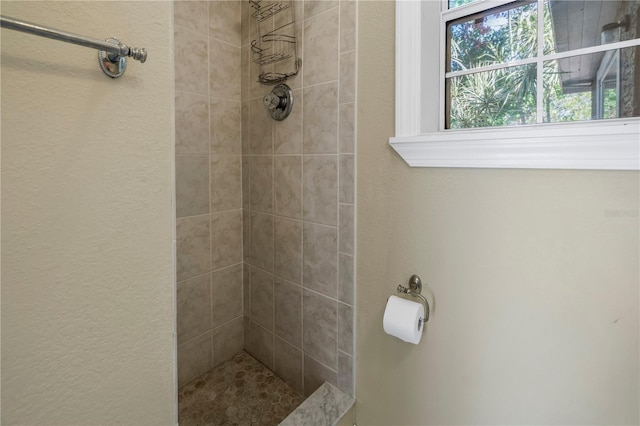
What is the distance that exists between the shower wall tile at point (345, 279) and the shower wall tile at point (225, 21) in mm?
1313

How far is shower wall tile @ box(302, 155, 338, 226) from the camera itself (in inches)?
52.1

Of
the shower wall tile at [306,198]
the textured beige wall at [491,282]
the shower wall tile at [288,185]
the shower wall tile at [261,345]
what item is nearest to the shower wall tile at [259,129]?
the shower wall tile at [306,198]

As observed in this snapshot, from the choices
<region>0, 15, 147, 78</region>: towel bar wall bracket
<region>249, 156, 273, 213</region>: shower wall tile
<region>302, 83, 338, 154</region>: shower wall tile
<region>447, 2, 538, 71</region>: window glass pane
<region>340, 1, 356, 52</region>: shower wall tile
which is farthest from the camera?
<region>249, 156, 273, 213</region>: shower wall tile

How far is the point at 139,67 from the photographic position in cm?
63

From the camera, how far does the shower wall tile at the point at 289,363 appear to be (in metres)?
1.55

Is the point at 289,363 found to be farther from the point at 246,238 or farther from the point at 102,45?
the point at 102,45

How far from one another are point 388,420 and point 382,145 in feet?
3.56

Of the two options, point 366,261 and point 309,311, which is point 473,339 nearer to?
point 366,261

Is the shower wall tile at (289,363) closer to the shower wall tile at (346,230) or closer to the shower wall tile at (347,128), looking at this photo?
the shower wall tile at (346,230)

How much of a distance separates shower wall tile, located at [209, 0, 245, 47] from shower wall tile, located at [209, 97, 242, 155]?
1.09ft

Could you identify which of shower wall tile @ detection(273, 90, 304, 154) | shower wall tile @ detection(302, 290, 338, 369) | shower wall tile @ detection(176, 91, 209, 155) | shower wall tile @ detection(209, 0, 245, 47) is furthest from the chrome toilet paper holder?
shower wall tile @ detection(209, 0, 245, 47)

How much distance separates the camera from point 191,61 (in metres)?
1.54

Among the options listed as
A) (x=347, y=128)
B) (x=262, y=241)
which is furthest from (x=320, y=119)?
(x=262, y=241)

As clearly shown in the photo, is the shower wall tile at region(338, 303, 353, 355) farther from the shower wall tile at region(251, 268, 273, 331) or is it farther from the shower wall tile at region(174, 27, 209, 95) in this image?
the shower wall tile at region(174, 27, 209, 95)
